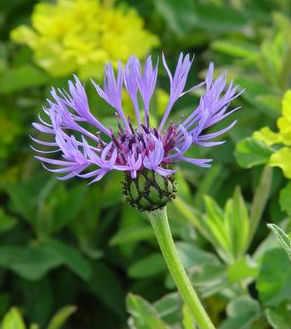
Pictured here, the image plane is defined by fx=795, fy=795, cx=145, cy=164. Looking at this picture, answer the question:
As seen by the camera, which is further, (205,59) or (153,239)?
(205,59)

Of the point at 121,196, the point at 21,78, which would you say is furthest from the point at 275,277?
the point at 21,78

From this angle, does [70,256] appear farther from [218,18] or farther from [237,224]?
[218,18]

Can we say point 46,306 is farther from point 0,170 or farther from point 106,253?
point 0,170

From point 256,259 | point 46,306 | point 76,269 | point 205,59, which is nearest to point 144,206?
point 256,259

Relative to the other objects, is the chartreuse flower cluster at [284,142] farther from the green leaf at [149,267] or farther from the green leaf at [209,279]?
the green leaf at [149,267]

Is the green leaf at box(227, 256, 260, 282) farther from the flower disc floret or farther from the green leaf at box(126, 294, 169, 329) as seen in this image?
the flower disc floret

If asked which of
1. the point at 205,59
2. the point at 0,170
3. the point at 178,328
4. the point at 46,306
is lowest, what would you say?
the point at 178,328

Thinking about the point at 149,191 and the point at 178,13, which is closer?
the point at 149,191
